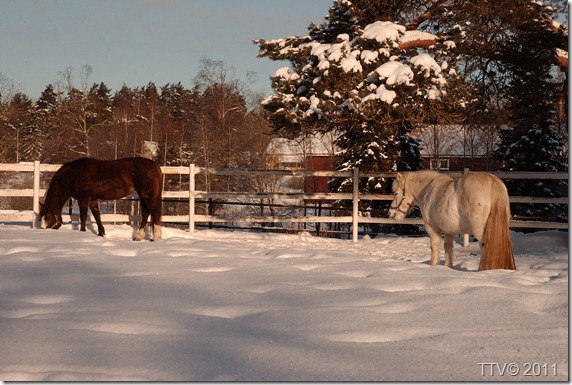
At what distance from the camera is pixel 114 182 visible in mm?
10680

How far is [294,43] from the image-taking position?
1466cm

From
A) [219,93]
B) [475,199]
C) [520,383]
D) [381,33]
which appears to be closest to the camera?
[520,383]

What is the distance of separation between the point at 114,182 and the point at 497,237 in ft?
21.4

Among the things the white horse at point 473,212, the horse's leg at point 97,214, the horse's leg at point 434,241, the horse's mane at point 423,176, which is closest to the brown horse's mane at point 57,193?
the horse's leg at point 97,214

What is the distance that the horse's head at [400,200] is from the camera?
8.02 metres

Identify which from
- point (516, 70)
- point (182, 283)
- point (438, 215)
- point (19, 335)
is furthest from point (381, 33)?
point (19, 335)

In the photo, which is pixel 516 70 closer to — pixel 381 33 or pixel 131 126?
pixel 381 33

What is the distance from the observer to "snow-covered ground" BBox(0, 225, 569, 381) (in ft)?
9.82

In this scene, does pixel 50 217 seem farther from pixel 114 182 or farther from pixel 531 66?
pixel 531 66

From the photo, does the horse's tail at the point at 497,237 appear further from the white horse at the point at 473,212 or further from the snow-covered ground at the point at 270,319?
the snow-covered ground at the point at 270,319

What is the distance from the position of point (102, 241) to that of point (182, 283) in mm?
3589

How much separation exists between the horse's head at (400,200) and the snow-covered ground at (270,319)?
1.70 m

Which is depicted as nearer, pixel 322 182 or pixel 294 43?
pixel 294 43

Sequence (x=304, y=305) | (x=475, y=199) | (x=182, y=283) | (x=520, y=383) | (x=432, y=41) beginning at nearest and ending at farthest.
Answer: (x=520, y=383), (x=304, y=305), (x=182, y=283), (x=475, y=199), (x=432, y=41)
